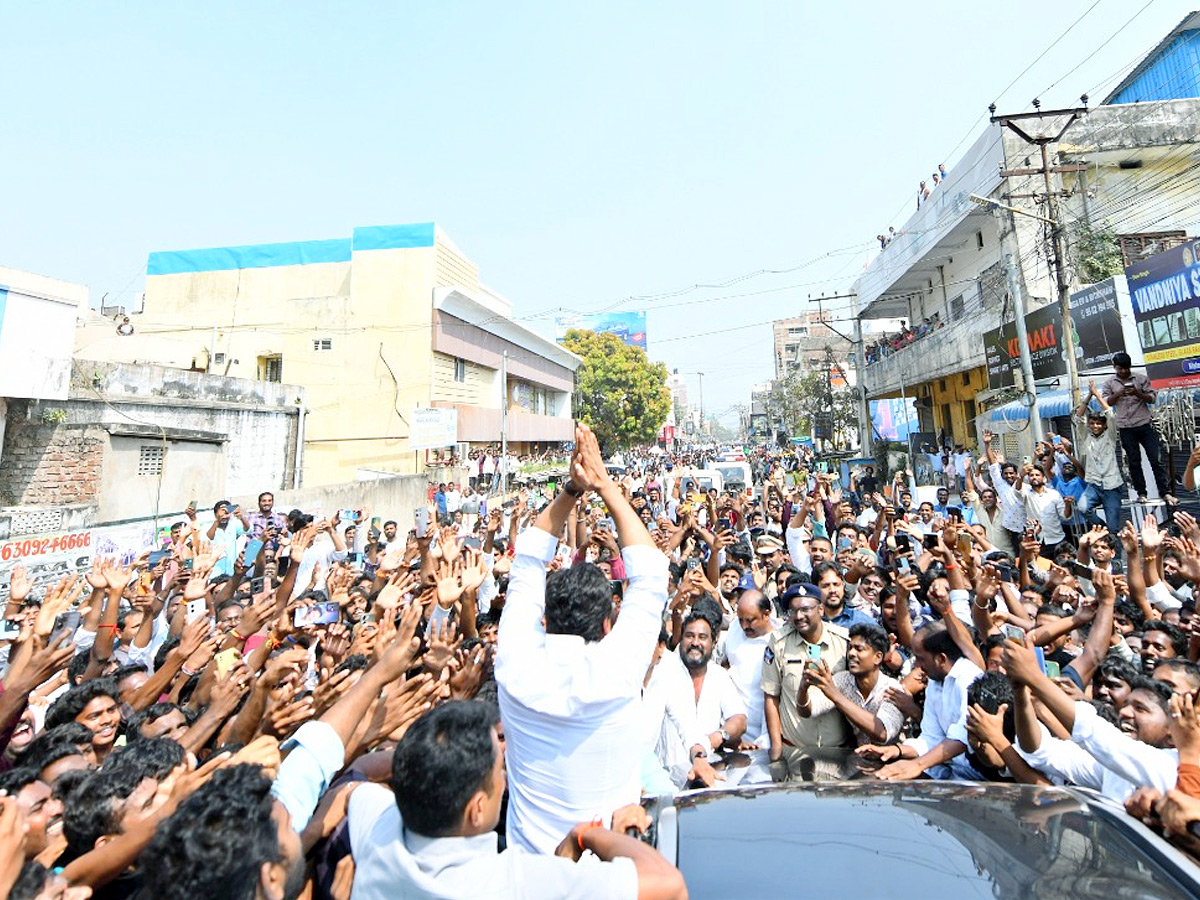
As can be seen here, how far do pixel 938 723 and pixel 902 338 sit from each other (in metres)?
24.7

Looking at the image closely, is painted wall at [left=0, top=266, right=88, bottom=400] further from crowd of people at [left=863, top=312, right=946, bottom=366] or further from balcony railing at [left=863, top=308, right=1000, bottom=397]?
crowd of people at [left=863, top=312, right=946, bottom=366]

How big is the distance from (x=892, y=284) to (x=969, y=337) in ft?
25.0

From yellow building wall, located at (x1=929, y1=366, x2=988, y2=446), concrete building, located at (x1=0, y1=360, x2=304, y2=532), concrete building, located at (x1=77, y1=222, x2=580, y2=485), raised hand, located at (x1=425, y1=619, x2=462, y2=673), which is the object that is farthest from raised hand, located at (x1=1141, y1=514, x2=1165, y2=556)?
concrete building, located at (x1=77, y1=222, x2=580, y2=485)

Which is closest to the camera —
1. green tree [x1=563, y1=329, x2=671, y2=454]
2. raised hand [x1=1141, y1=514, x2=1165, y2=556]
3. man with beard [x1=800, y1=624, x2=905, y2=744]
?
man with beard [x1=800, y1=624, x2=905, y2=744]

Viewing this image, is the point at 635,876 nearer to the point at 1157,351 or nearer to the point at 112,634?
the point at 112,634

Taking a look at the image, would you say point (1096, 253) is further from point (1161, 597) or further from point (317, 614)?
point (317, 614)

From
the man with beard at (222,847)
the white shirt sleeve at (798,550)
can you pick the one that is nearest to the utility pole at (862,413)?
the white shirt sleeve at (798,550)

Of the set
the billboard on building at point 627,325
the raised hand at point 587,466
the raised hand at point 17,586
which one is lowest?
the raised hand at point 17,586

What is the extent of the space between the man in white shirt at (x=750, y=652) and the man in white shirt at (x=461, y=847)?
2.47 meters

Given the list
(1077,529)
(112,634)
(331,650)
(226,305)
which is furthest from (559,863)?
(226,305)

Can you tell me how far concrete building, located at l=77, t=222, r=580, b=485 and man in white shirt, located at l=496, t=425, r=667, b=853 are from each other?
800 inches

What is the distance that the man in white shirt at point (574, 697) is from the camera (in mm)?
1950

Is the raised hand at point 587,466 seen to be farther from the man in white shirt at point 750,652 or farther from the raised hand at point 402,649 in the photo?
the man in white shirt at point 750,652

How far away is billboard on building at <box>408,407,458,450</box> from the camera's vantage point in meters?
21.2
